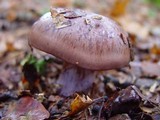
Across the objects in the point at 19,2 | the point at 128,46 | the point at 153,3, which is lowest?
the point at 153,3

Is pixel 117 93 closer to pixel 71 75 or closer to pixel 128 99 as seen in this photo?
pixel 128 99

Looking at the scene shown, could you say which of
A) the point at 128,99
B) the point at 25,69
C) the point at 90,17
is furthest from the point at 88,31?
the point at 25,69

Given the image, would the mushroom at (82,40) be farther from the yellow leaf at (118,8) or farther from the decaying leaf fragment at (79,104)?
the yellow leaf at (118,8)

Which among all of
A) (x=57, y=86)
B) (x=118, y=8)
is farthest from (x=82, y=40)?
(x=118, y=8)

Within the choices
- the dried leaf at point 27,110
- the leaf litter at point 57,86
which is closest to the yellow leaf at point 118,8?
the leaf litter at point 57,86

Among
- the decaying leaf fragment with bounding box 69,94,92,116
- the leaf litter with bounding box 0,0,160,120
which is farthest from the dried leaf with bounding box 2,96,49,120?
the decaying leaf fragment with bounding box 69,94,92,116

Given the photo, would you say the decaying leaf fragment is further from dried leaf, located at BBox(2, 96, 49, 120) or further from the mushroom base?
the mushroom base
